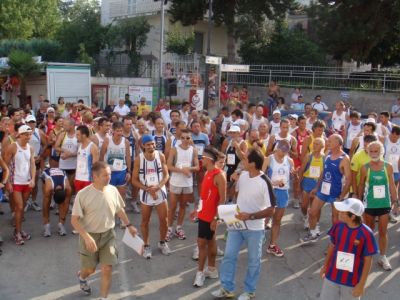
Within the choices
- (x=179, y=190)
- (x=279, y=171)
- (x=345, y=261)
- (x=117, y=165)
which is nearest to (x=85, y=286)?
(x=179, y=190)

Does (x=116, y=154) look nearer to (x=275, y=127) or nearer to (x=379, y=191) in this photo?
(x=379, y=191)

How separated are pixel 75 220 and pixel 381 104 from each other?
16.1m

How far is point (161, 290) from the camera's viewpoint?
589 centimetres

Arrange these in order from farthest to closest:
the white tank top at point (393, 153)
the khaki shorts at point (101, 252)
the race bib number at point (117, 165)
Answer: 1. the white tank top at point (393, 153)
2. the race bib number at point (117, 165)
3. the khaki shorts at point (101, 252)

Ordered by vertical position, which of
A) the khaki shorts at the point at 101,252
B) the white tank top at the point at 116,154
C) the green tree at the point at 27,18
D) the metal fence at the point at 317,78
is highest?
the green tree at the point at 27,18

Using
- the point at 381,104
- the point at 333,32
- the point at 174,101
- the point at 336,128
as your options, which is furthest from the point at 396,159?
the point at 333,32

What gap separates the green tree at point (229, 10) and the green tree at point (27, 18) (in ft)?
61.9

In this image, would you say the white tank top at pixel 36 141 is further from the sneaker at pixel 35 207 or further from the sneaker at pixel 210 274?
the sneaker at pixel 210 274

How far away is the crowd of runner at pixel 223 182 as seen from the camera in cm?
541

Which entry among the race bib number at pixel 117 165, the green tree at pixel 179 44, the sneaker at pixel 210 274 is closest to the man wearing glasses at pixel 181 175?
the race bib number at pixel 117 165

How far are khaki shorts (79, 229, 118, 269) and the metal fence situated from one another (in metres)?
16.1

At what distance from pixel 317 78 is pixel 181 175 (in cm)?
1499

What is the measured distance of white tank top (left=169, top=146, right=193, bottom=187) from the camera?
24.4 feet

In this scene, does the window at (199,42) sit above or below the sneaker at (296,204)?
above
